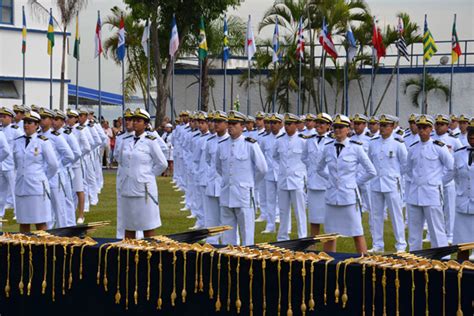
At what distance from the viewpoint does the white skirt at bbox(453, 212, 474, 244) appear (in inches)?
428

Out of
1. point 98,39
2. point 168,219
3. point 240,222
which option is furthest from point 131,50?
point 240,222

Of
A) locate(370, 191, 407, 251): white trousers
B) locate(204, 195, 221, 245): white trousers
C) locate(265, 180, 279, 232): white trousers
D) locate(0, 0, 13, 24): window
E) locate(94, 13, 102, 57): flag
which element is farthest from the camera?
locate(0, 0, 13, 24): window

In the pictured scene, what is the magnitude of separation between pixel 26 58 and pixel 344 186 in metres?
31.1

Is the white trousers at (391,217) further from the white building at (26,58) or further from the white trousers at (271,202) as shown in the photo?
the white building at (26,58)

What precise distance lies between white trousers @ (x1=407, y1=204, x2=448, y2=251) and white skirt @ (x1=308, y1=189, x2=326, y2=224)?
4.15ft

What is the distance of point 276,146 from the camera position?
16.0 m

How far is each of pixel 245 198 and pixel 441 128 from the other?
3.34 m

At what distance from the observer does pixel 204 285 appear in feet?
24.0

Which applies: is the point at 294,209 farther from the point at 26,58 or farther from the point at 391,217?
the point at 26,58

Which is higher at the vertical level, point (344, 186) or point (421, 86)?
point (421, 86)

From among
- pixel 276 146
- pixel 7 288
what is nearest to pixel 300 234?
pixel 276 146

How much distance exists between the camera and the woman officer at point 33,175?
524 inches

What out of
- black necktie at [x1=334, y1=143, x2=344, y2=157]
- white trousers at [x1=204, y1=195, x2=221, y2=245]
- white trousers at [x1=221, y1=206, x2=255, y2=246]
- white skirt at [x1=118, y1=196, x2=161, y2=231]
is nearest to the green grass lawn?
white trousers at [x1=204, y1=195, x2=221, y2=245]

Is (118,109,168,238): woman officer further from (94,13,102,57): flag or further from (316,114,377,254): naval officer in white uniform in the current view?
(94,13,102,57): flag
